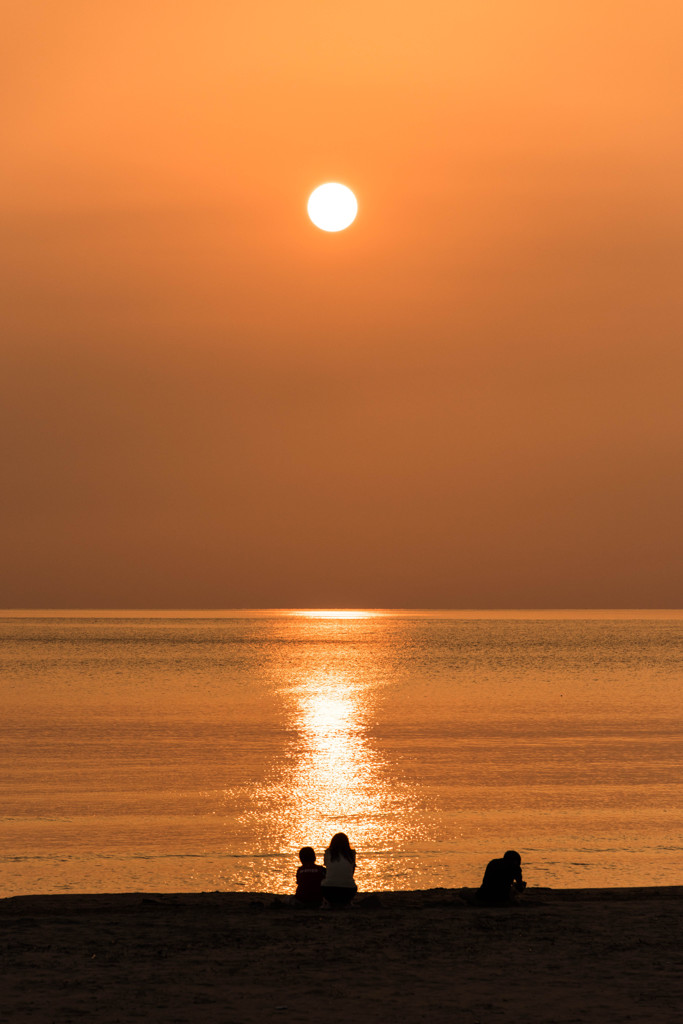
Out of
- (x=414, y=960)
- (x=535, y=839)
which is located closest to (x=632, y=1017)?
(x=414, y=960)

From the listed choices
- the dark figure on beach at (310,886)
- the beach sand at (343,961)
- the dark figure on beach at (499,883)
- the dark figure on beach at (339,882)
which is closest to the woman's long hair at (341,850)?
the dark figure on beach at (339,882)

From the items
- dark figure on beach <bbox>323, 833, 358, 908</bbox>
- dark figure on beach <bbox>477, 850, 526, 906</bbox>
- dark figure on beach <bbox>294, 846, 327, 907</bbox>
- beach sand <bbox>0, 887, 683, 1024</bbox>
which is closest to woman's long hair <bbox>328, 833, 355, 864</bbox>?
dark figure on beach <bbox>323, 833, 358, 908</bbox>

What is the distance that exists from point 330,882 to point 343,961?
4232mm

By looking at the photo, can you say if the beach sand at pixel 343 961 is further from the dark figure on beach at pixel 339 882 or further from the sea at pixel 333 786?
the sea at pixel 333 786

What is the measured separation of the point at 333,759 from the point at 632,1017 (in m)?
38.4

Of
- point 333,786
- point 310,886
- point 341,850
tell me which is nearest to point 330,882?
point 310,886

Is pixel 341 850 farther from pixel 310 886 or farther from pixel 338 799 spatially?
pixel 338 799

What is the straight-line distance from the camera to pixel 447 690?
101 m

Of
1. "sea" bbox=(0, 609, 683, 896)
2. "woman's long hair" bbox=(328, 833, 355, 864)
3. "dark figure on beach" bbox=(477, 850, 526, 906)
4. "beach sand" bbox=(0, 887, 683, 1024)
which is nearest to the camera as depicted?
"beach sand" bbox=(0, 887, 683, 1024)

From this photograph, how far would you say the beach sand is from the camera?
40.0ft

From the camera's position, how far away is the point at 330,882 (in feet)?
61.3

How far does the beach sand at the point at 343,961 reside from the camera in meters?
12.2

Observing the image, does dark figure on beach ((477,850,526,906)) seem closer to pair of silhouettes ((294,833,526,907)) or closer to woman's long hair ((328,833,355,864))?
pair of silhouettes ((294,833,526,907))

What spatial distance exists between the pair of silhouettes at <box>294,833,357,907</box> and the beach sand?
32cm
